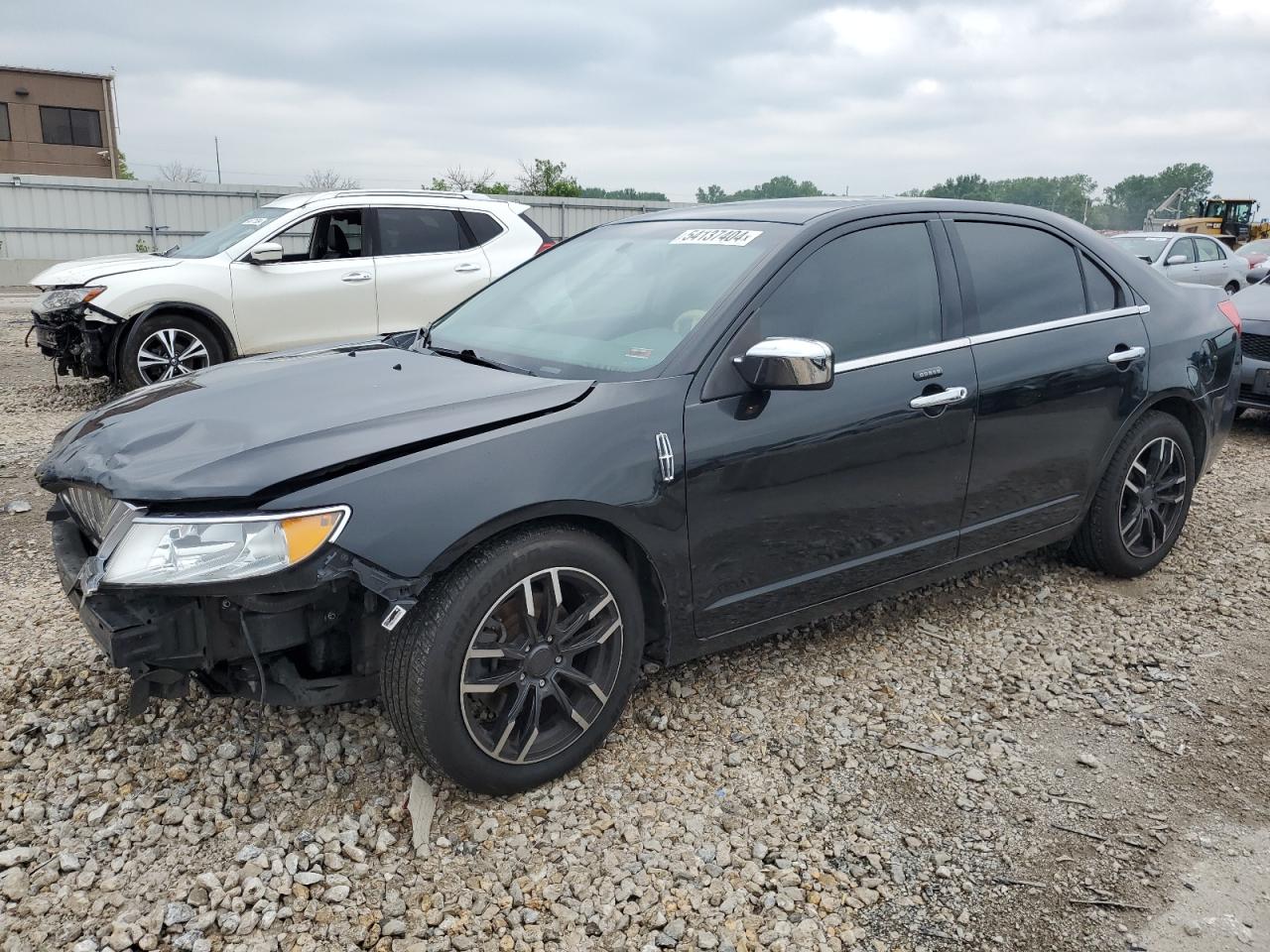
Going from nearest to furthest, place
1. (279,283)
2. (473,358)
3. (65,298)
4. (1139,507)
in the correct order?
1. (473,358)
2. (1139,507)
3. (65,298)
4. (279,283)

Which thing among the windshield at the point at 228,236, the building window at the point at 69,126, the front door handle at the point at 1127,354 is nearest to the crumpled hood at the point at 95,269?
the windshield at the point at 228,236

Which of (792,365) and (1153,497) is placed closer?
(792,365)

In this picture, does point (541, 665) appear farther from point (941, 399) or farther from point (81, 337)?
point (81, 337)

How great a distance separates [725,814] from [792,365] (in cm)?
132

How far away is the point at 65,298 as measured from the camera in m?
7.85

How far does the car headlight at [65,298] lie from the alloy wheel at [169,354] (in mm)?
507

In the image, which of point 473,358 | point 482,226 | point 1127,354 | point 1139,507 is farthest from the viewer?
point 482,226

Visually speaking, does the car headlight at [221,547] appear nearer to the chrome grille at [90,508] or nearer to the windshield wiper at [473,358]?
the chrome grille at [90,508]

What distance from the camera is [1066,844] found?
2748mm

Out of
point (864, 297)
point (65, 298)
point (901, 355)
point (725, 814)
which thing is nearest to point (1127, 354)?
point (901, 355)

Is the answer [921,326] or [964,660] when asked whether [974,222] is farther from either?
[964,660]

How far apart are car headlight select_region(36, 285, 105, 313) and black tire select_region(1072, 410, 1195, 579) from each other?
726cm

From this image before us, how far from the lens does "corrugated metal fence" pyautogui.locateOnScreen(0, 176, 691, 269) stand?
22.1m

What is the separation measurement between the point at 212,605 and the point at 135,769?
2.70ft
